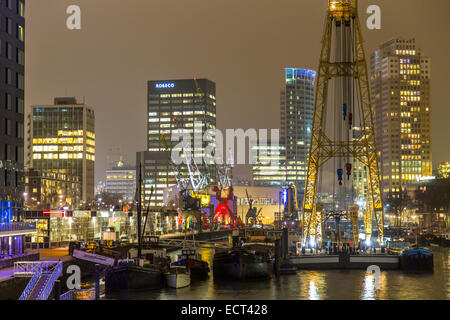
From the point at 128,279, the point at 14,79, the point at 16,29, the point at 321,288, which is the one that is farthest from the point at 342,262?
the point at 16,29

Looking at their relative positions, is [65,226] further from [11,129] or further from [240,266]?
[240,266]

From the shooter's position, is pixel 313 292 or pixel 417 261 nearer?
pixel 313 292

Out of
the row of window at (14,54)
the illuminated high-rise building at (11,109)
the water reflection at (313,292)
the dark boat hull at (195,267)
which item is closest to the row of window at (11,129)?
the illuminated high-rise building at (11,109)

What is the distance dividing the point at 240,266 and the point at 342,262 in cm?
1492

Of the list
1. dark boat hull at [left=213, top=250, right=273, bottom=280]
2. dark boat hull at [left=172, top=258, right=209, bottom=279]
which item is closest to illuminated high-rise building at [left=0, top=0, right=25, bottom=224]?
dark boat hull at [left=172, top=258, right=209, bottom=279]

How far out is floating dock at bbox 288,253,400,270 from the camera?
74625mm

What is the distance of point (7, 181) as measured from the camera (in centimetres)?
6169

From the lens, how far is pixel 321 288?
5953 centimetres

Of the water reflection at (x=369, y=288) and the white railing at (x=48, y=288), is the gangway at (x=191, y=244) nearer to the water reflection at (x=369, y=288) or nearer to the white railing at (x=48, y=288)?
the water reflection at (x=369, y=288)

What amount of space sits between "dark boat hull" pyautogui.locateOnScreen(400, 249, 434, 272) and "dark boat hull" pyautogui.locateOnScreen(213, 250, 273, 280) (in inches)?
659

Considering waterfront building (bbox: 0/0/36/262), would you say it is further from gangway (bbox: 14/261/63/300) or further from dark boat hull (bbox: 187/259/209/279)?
gangway (bbox: 14/261/63/300)

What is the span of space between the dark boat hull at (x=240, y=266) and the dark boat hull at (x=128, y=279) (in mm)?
9867

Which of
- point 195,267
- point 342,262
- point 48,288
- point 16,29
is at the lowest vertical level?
point 342,262
